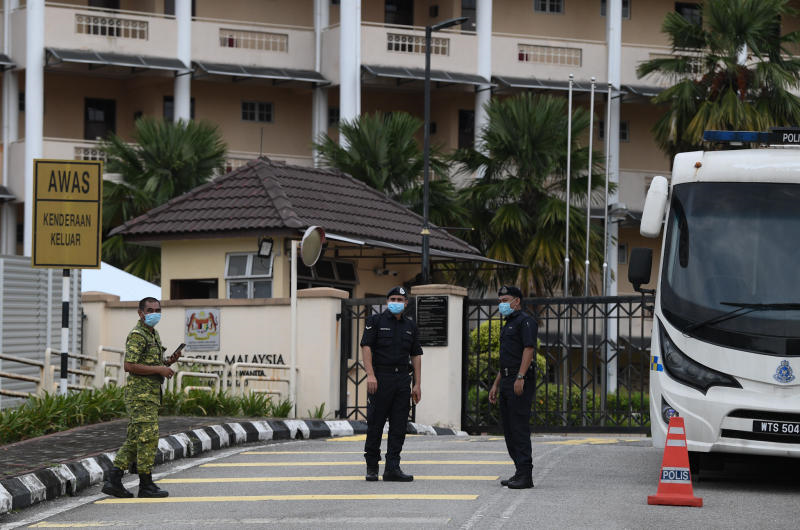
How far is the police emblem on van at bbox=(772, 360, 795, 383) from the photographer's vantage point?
13125 millimetres

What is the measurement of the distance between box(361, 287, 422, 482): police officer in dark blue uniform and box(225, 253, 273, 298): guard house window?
1298cm

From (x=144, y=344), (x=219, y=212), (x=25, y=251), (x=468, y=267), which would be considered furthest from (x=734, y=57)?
(x=144, y=344)

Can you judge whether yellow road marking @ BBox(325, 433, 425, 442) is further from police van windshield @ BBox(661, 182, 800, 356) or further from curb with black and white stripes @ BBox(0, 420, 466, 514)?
police van windshield @ BBox(661, 182, 800, 356)

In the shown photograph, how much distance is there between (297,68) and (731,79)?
1450cm

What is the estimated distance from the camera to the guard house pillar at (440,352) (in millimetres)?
22031

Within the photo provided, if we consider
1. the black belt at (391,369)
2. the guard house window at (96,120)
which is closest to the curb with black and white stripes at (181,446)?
the black belt at (391,369)

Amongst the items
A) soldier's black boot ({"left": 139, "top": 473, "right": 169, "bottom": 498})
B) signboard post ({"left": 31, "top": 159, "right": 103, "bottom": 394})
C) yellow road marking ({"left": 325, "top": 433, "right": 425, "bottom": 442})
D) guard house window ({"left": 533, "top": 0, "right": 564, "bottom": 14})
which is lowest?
yellow road marking ({"left": 325, "top": 433, "right": 425, "bottom": 442})

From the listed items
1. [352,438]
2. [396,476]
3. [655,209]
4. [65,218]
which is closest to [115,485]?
[396,476]

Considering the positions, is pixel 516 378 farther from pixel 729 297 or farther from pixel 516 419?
pixel 729 297

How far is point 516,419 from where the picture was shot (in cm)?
1359

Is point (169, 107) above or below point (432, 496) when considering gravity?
above

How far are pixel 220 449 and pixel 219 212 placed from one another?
10.9m

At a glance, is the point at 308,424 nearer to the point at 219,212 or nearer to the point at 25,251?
the point at 219,212

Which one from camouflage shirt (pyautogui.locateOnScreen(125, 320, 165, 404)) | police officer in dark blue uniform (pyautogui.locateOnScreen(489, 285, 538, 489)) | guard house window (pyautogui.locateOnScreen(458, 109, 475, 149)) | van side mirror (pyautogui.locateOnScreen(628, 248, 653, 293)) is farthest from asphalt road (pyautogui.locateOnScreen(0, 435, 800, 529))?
guard house window (pyautogui.locateOnScreen(458, 109, 475, 149))
